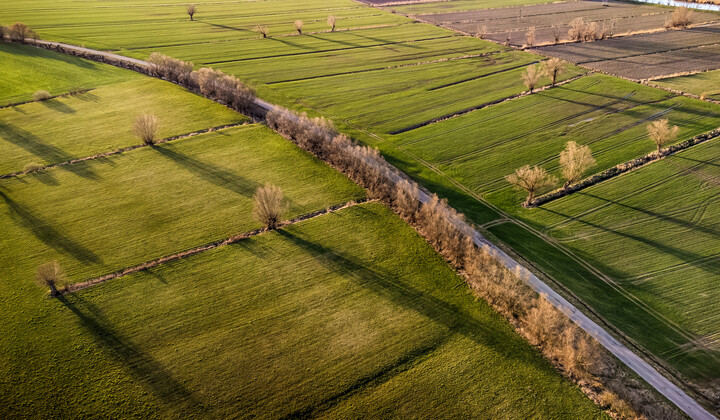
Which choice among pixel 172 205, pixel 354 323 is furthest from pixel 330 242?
pixel 172 205

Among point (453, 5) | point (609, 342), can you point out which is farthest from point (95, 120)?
point (453, 5)

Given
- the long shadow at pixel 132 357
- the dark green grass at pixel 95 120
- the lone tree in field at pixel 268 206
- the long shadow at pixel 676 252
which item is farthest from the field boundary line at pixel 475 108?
the long shadow at pixel 132 357

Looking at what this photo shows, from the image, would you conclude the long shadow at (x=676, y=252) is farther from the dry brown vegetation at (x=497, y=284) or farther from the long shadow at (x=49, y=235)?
the long shadow at (x=49, y=235)

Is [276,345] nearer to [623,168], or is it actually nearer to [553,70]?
[623,168]

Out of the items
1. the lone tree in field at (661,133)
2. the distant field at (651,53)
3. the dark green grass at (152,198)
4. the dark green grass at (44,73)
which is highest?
the distant field at (651,53)

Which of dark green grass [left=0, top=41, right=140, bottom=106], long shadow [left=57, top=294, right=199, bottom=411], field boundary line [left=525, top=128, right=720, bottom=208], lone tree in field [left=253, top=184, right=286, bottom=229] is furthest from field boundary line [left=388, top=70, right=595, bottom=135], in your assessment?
dark green grass [left=0, top=41, right=140, bottom=106]

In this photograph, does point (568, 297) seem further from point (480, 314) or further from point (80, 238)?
point (80, 238)
